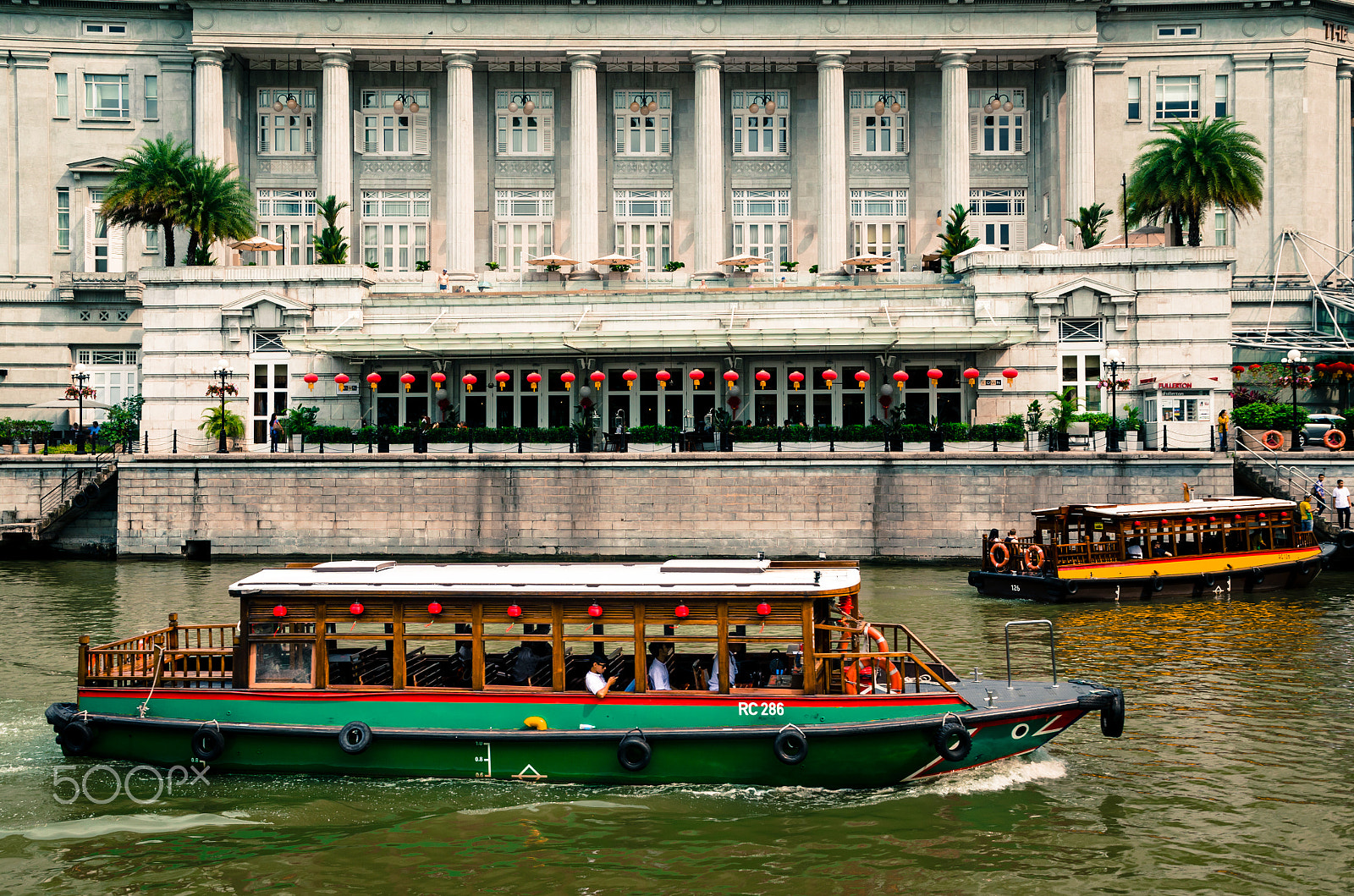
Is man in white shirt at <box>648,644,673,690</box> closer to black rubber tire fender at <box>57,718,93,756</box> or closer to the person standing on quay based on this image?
black rubber tire fender at <box>57,718,93,756</box>

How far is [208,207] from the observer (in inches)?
1989

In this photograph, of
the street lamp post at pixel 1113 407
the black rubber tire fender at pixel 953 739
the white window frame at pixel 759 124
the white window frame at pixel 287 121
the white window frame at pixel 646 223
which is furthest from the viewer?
the white window frame at pixel 759 124

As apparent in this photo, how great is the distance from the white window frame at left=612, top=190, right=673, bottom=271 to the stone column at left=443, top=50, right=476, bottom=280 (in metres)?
7.87

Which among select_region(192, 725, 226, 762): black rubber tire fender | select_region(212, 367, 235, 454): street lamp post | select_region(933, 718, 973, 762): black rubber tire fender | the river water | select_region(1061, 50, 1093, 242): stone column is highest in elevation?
select_region(1061, 50, 1093, 242): stone column

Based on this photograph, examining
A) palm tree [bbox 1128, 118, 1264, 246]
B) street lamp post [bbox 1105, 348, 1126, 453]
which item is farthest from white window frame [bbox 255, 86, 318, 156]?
street lamp post [bbox 1105, 348, 1126, 453]

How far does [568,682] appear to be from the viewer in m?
16.6

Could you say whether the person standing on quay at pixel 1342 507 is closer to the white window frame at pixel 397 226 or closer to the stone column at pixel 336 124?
the white window frame at pixel 397 226

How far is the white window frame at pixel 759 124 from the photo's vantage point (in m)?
62.0

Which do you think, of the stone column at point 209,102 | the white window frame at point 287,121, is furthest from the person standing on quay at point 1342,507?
the stone column at point 209,102

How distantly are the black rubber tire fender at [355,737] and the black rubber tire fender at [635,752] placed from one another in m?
3.38

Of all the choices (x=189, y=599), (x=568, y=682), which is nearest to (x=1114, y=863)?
(x=568, y=682)

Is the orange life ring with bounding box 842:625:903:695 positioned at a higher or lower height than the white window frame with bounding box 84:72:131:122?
lower

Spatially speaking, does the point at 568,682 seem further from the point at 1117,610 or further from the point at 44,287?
the point at 44,287

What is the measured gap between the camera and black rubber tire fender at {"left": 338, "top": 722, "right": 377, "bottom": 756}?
52.2 ft
